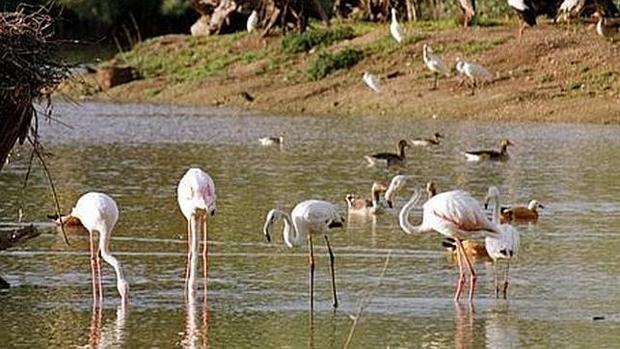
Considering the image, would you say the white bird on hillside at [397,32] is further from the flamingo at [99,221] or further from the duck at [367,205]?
the flamingo at [99,221]

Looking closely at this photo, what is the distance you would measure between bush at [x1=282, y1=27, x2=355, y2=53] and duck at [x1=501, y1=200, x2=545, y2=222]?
2332 cm

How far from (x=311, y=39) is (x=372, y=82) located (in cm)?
704

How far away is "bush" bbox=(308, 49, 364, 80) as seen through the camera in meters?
38.0

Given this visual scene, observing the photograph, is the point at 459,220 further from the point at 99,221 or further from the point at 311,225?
the point at 99,221

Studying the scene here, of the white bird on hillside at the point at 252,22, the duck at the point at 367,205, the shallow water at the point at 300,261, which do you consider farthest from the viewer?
the white bird on hillside at the point at 252,22

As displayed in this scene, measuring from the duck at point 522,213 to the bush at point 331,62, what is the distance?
2026 centimetres

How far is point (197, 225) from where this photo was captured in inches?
531

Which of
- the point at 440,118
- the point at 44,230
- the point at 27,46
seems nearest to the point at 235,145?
the point at 440,118

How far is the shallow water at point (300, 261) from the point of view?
11750 mm

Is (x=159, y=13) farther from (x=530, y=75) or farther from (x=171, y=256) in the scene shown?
(x=171, y=256)

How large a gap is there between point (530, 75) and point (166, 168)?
12.2 meters


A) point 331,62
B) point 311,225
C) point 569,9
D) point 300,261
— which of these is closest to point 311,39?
point 331,62

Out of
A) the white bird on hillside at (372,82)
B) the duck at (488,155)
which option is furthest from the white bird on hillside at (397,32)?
the duck at (488,155)

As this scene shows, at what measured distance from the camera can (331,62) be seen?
38.2 metres
